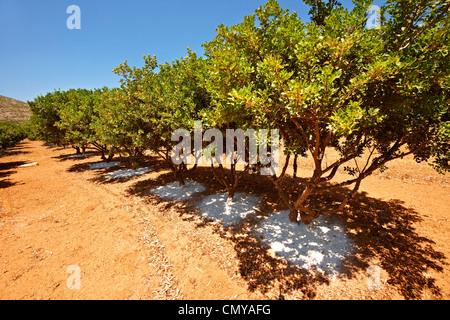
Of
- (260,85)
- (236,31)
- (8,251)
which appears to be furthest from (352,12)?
(8,251)

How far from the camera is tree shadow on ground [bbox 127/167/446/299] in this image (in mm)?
5789

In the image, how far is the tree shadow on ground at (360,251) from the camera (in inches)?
228

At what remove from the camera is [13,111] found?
227 feet

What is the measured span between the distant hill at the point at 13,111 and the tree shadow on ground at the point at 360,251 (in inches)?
3562

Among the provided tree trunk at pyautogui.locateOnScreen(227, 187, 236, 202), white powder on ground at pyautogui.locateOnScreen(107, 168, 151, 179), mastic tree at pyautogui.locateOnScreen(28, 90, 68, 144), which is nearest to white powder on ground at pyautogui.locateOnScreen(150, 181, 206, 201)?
tree trunk at pyautogui.locateOnScreen(227, 187, 236, 202)

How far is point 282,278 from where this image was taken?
6.09 metres

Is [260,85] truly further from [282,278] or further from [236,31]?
[282,278]

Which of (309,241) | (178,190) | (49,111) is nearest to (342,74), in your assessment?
(309,241)

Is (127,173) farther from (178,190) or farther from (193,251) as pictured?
(193,251)

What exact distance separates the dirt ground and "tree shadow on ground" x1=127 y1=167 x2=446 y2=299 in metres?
0.04

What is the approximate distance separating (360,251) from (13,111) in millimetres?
111789

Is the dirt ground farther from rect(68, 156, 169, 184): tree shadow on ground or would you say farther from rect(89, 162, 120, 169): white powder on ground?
rect(89, 162, 120, 169): white powder on ground

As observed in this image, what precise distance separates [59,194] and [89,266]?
398 inches
